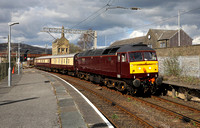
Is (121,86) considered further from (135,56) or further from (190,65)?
(190,65)

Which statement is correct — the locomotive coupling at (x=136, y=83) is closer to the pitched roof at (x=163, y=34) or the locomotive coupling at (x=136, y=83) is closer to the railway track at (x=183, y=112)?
the railway track at (x=183, y=112)

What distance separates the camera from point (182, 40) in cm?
4634

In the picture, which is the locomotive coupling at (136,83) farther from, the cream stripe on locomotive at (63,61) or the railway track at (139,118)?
the cream stripe on locomotive at (63,61)

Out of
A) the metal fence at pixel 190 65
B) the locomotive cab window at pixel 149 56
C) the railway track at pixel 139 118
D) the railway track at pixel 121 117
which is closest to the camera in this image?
the railway track at pixel 121 117

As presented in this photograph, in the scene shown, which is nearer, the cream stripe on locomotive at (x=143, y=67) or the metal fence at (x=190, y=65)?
the cream stripe on locomotive at (x=143, y=67)

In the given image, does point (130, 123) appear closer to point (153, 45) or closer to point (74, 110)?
point (74, 110)

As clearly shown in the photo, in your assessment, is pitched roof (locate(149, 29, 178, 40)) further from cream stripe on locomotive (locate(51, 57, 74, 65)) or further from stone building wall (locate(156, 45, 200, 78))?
stone building wall (locate(156, 45, 200, 78))

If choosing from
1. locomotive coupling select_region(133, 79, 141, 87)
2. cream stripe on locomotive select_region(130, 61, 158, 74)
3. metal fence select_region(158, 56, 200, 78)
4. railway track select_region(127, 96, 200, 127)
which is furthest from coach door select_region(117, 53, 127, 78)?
metal fence select_region(158, 56, 200, 78)

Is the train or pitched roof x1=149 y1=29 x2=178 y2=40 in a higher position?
pitched roof x1=149 y1=29 x2=178 y2=40

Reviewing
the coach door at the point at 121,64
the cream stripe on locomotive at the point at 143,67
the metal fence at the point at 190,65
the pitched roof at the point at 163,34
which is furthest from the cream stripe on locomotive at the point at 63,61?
the pitched roof at the point at 163,34

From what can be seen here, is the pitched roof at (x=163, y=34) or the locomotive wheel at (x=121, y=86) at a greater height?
the pitched roof at (x=163, y=34)

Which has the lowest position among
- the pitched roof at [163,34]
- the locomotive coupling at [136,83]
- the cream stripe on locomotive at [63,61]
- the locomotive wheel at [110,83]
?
the locomotive wheel at [110,83]

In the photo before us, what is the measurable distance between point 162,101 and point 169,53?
9247 mm

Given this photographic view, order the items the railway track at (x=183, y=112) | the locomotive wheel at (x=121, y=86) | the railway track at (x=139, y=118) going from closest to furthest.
→ 1. the railway track at (x=139, y=118)
2. the railway track at (x=183, y=112)
3. the locomotive wheel at (x=121, y=86)
